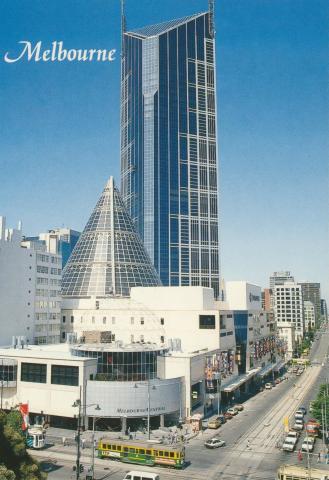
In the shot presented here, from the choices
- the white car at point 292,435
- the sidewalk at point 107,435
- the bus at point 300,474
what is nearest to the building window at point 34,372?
the sidewalk at point 107,435

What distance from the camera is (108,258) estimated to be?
443ft

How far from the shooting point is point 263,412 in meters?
95.7

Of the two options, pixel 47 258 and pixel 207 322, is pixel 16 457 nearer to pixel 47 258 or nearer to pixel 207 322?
pixel 207 322

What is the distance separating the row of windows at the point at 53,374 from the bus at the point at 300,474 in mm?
37046

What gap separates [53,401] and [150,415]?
16.2 meters

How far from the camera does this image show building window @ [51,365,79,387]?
79.8m

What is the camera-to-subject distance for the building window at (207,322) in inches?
4205

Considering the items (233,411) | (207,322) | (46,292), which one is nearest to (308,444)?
(233,411)

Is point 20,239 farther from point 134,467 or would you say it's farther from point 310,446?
point 310,446

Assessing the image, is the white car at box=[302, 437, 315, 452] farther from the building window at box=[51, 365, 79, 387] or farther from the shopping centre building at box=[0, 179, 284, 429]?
the building window at box=[51, 365, 79, 387]

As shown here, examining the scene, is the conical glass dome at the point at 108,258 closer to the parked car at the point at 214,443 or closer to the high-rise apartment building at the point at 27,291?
the high-rise apartment building at the point at 27,291

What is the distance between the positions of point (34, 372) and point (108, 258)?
54474mm

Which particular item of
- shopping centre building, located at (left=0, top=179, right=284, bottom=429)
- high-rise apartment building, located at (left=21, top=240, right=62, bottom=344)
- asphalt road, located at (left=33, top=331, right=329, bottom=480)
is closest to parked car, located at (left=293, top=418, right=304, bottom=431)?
asphalt road, located at (left=33, top=331, right=329, bottom=480)

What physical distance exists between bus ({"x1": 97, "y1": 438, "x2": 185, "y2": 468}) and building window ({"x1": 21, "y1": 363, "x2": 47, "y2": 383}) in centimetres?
2194
